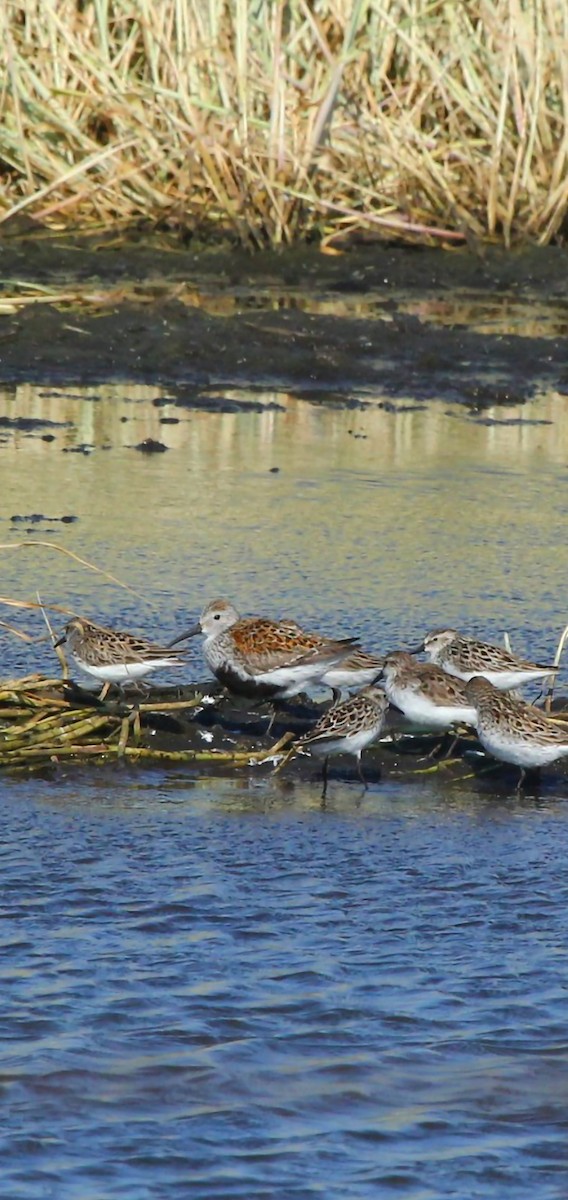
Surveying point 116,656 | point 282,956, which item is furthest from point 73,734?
point 282,956

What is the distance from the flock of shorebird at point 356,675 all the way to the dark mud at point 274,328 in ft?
19.1

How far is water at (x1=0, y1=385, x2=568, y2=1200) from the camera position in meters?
4.28

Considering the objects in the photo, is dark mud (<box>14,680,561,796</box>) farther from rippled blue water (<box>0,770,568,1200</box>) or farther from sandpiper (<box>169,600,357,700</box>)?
rippled blue water (<box>0,770,568,1200</box>)

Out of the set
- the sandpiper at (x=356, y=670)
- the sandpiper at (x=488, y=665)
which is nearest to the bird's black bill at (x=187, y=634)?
the sandpiper at (x=356, y=670)

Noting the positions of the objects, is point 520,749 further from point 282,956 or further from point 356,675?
point 282,956

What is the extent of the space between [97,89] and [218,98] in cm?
134

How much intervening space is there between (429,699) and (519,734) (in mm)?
568

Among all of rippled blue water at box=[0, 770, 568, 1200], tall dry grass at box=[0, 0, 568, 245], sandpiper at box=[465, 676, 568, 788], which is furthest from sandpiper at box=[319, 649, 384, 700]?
tall dry grass at box=[0, 0, 568, 245]

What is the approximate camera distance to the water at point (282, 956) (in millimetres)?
4277

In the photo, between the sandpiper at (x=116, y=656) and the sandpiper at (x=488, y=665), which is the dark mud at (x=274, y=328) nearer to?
the sandpiper at (x=488, y=665)

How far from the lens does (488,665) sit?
7402 millimetres

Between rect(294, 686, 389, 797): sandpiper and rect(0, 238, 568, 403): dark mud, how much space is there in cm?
663

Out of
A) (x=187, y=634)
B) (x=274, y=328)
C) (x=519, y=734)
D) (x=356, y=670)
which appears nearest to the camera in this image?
(x=519, y=734)

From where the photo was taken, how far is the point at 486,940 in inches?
211
